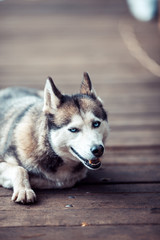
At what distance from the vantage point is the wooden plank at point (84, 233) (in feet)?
6.82

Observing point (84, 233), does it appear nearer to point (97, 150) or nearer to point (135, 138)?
point (97, 150)

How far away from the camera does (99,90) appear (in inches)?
208

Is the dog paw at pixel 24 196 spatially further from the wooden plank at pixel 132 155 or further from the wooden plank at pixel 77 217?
the wooden plank at pixel 132 155

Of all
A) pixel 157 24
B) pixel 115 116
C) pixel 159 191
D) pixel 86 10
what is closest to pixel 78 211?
pixel 159 191

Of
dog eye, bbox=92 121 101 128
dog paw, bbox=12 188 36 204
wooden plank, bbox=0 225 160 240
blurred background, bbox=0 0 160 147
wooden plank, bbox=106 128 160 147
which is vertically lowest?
wooden plank, bbox=0 225 160 240

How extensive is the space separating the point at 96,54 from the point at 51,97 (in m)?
4.85

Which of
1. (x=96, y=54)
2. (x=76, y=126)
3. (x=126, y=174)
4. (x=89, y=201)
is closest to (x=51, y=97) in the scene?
(x=76, y=126)

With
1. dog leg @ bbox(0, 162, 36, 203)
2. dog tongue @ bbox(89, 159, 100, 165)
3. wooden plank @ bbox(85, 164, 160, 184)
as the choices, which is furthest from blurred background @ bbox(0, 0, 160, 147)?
dog leg @ bbox(0, 162, 36, 203)

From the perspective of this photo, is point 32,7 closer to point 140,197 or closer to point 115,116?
point 115,116

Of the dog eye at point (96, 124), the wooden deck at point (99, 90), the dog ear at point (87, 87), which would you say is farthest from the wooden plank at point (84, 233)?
the dog ear at point (87, 87)

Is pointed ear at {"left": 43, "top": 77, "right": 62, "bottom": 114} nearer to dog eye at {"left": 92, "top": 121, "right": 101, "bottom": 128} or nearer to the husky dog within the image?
the husky dog

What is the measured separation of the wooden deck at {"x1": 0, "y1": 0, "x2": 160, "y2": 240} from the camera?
225 cm

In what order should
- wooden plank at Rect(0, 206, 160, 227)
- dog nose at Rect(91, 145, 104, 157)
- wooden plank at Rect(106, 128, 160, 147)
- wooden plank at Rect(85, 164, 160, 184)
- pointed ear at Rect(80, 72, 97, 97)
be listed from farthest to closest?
1. wooden plank at Rect(106, 128, 160, 147)
2. wooden plank at Rect(85, 164, 160, 184)
3. pointed ear at Rect(80, 72, 97, 97)
4. dog nose at Rect(91, 145, 104, 157)
5. wooden plank at Rect(0, 206, 160, 227)

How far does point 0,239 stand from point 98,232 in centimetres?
58
